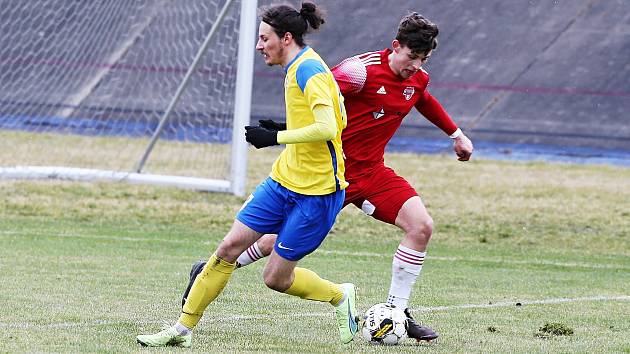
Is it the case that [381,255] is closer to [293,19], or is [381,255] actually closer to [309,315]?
[309,315]

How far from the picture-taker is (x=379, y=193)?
7.36 metres

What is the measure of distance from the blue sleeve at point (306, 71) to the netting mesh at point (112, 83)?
8.89 metres

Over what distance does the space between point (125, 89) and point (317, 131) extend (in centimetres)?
1312

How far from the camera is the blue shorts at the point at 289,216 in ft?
20.7

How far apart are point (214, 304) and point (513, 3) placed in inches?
816

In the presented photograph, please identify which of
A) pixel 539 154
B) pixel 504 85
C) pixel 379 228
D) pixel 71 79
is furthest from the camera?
Result: pixel 504 85

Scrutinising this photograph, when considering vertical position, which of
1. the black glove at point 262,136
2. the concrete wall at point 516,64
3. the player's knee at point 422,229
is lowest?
the concrete wall at point 516,64

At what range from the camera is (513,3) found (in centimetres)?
2744

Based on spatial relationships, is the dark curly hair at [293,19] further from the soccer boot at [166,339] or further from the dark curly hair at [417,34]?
the soccer boot at [166,339]

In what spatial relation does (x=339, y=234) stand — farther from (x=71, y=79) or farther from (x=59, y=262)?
(x=71, y=79)

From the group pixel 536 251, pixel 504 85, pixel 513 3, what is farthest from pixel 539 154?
pixel 536 251

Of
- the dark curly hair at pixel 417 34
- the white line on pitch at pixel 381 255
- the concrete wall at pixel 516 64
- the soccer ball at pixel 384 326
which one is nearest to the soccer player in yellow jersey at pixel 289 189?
the soccer ball at pixel 384 326

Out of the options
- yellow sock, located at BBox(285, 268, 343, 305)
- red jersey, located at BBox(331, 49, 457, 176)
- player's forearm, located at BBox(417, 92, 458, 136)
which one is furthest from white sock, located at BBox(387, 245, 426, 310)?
player's forearm, located at BBox(417, 92, 458, 136)

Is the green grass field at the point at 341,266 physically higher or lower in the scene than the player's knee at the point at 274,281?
lower
